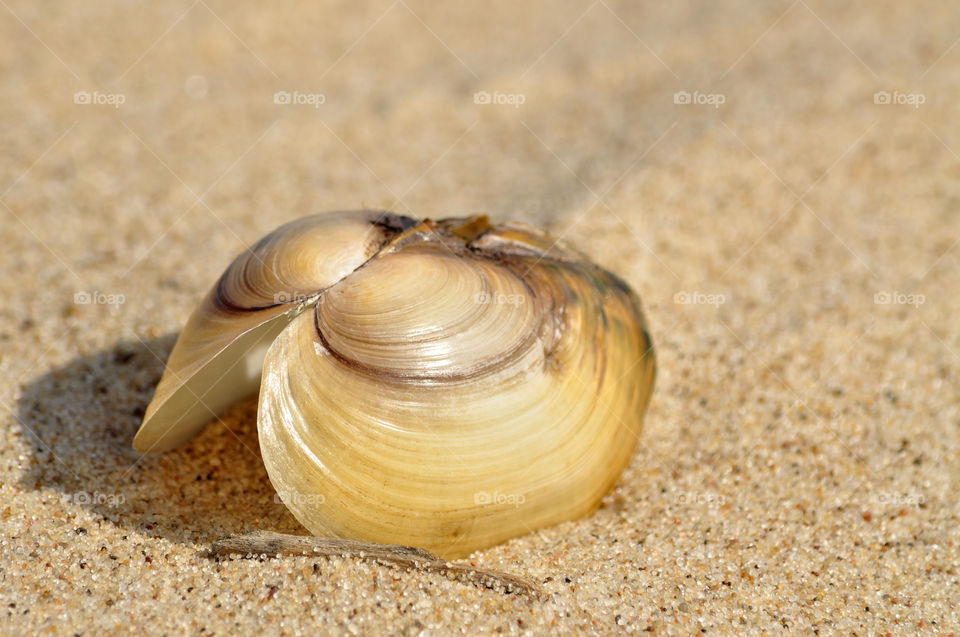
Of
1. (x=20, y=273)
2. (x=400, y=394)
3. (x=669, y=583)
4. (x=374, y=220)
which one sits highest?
(x=374, y=220)

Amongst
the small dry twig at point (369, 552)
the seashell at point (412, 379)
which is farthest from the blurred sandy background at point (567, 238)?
the seashell at point (412, 379)

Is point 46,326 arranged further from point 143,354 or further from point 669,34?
point 669,34

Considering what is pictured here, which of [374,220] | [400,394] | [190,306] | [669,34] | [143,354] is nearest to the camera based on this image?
[400,394]

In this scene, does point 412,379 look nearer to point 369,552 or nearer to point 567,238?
point 369,552

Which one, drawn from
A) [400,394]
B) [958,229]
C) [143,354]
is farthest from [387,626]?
[958,229]

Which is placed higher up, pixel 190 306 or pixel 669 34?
pixel 669 34

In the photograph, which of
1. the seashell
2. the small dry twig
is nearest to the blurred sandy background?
the small dry twig

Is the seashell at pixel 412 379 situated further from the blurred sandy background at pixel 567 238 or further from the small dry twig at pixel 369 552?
the blurred sandy background at pixel 567 238
